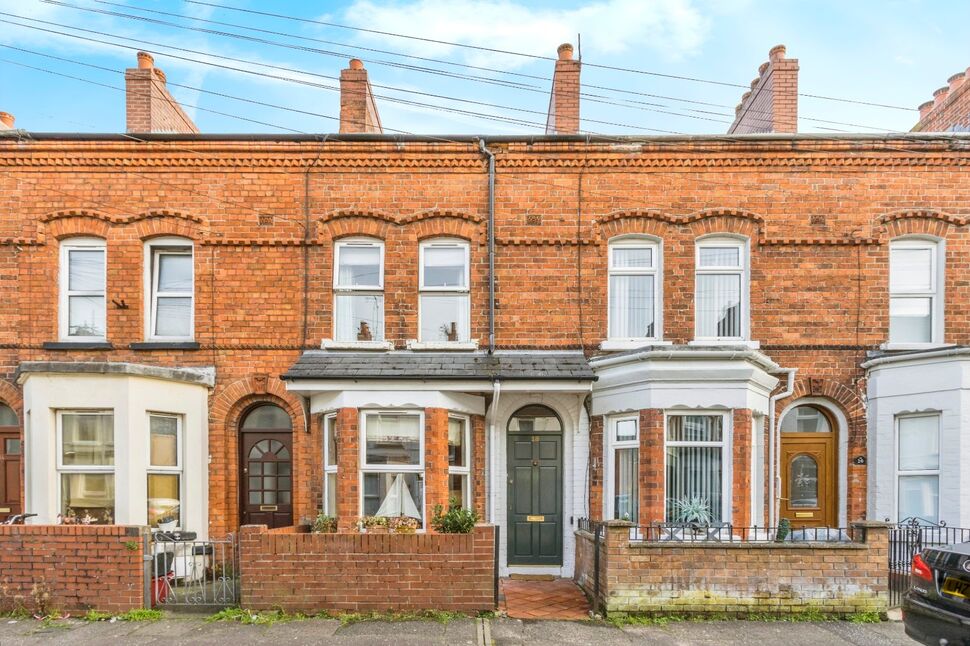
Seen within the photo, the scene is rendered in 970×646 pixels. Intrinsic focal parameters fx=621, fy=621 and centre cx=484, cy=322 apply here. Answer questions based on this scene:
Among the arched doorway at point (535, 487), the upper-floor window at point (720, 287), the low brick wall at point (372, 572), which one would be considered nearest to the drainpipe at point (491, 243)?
the arched doorway at point (535, 487)

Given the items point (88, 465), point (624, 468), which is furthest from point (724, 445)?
point (88, 465)

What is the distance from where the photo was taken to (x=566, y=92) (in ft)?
34.6

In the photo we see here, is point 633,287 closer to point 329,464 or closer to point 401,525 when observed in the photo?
point 401,525

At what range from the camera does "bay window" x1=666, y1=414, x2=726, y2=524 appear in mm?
8430

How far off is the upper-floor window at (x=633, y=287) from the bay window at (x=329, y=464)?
456 centimetres

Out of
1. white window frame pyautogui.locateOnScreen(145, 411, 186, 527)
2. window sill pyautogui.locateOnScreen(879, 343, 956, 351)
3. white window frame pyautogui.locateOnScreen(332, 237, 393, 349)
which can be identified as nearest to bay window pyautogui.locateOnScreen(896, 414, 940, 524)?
window sill pyautogui.locateOnScreen(879, 343, 956, 351)

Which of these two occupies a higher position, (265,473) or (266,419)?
(266,419)

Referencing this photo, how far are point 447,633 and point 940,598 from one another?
14.9ft

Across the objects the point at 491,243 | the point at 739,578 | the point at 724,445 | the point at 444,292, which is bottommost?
the point at 739,578

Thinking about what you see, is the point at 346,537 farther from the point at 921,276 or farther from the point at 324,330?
the point at 921,276

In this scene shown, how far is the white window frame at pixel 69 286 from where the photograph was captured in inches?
394

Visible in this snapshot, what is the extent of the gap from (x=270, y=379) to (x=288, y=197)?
295 centimetres

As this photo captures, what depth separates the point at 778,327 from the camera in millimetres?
9750

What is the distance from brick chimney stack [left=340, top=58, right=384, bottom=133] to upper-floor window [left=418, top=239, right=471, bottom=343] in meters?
2.49
